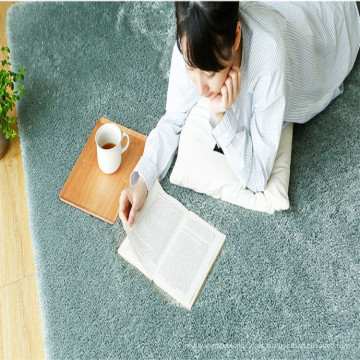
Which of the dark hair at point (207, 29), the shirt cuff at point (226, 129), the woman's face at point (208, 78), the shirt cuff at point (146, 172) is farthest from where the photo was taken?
the shirt cuff at point (146, 172)

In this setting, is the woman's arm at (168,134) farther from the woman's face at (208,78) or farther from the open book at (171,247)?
the woman's face at (208,78)

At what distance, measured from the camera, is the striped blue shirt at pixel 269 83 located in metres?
0.93

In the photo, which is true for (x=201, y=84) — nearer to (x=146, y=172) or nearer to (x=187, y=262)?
(x=146, y=172)

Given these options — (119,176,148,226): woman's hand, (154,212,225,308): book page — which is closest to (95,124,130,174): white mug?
(119,176,148,226): woman's hand

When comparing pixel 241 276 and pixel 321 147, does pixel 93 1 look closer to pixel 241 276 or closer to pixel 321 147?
pixel 321 147

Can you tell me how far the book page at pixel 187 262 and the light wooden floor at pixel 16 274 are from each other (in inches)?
15.8

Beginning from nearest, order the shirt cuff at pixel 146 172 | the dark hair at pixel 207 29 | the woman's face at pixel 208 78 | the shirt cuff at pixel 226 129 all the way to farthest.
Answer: the dark hair at pixel 207 29
the woman's face at pixel 208 78
the shirt cuff at pixel 226 129
the shirt cuff at pixel 146 172

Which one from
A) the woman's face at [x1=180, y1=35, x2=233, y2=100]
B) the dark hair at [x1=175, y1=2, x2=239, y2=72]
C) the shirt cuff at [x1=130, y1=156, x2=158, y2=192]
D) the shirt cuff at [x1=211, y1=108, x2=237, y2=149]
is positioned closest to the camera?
the dark hair at [x1=175, y1=2, x2=239, y2=72]

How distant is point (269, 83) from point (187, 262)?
1.78 feet

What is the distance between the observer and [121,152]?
120cm

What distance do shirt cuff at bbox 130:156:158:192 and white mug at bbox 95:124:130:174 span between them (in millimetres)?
76

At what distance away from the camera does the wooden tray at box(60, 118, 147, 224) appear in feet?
4.08

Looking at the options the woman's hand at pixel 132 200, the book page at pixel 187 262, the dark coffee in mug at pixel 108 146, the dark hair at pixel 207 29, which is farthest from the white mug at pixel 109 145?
the dark hair at pixel 207 29

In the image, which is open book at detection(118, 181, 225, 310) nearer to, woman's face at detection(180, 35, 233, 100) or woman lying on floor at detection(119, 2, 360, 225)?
woman lying on floor at detection(119, 2, 360, 225)
